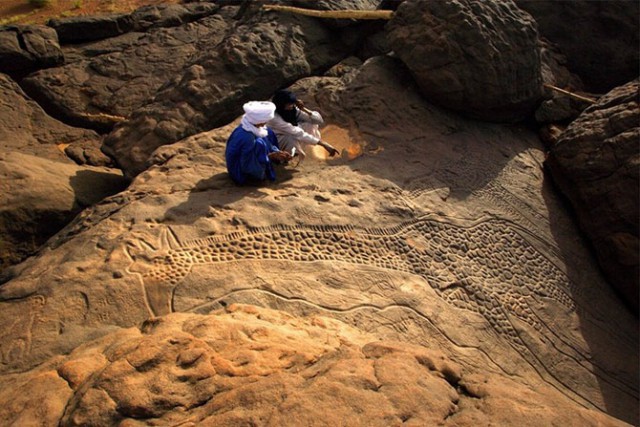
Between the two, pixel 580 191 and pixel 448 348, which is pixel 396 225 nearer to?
pixel 448 348

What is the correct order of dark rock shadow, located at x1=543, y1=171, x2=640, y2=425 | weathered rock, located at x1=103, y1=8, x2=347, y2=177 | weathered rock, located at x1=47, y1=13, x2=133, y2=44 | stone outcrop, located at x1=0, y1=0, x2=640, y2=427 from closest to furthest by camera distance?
stone outcrop, located at x1=0, y1=0, x2=640, y2=427, dark rock shadow, located at x1=543, y1=171, x2=640, y2=425, weathered rock, located at x1=103, y1=8, x2=347, y2=177, weathered rock, located at x1=47, y1=13, x2=133, y2=44

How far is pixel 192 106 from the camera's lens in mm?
6043

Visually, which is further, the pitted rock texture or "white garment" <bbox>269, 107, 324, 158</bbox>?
"white garment" <bbox>269, 107, 324, 158</bbox>

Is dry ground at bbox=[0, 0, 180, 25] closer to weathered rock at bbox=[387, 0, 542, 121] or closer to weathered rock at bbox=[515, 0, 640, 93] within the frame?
weathered rock at bbox=[387, 0, 542, 121]

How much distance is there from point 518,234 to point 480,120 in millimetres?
1746

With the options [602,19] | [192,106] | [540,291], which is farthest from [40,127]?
[602,19]

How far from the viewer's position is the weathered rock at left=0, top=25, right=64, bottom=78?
7.77 m

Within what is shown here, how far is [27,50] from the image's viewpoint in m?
7.93

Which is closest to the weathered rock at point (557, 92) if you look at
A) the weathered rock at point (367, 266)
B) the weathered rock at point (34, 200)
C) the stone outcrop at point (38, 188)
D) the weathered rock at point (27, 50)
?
the weathered rock at point (367, 266)

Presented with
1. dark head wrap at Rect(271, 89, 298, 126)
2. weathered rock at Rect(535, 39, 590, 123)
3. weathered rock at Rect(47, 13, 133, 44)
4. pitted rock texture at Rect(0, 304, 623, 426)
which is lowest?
weathered rock at Rect(47, 13, 133, 44)

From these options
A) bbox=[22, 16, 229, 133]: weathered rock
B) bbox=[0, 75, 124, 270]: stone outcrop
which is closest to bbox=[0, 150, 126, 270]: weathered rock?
bbox=[0, 75, 124, 270]: stone outcrop

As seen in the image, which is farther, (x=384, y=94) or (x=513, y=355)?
(x=384, y=94)

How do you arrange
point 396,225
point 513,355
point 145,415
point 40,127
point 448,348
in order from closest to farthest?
1. point 145,415
2. point 448,348
3. point 513,355
4. point 396,225
5. point 40,127

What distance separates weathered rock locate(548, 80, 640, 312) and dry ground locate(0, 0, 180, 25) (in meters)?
9.00
